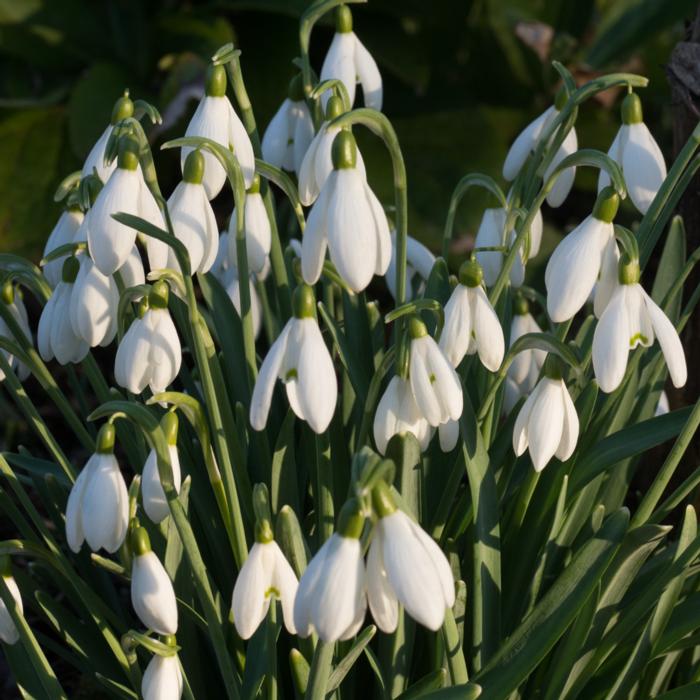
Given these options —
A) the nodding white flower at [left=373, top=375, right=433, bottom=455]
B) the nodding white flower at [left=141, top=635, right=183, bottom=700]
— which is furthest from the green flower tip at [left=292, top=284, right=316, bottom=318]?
the nodding white flower at [left=141, top=635, right=183, bottom=700]

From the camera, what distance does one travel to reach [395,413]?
109cm

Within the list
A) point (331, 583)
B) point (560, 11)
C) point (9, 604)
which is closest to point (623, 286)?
point (331, 583)

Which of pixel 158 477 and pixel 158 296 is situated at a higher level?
pixel 158 296

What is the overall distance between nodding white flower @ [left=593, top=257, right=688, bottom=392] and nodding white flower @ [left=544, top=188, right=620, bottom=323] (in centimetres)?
3

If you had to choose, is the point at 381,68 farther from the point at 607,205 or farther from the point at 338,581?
the point at 338,581

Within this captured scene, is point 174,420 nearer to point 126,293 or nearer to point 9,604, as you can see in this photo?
point 126,293

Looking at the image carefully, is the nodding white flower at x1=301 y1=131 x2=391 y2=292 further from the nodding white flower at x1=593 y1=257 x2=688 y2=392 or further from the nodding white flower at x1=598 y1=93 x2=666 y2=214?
the nodding white flower at x1=598 y1=93 x2=666 y2=214

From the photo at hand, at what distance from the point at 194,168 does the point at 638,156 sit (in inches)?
19.3

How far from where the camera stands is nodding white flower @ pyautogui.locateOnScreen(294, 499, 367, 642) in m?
0.83

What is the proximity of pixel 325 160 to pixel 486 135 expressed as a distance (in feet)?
7.03

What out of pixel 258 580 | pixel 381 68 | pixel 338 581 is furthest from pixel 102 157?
pixel 381 68

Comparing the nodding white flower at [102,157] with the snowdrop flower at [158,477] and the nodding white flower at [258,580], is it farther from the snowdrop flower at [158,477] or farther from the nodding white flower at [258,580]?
the nodding white flower at [258,580]

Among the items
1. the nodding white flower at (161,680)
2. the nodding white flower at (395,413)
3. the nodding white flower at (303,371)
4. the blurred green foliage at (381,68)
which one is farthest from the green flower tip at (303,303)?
the blurred green foliage at (381,68)

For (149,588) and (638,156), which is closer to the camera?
(149,588)
